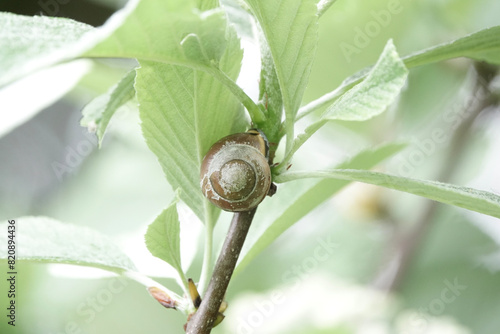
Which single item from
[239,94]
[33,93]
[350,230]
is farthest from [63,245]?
[350,230]

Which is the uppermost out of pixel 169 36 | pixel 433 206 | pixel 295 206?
pixel 169 36

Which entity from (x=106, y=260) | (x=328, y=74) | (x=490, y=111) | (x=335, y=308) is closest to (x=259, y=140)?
(x=106, y=260)

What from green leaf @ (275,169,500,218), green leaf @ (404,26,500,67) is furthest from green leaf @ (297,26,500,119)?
green leaf @ (275,169,500,218)

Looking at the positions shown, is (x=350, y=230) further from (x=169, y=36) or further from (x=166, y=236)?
(x=169, y=36)

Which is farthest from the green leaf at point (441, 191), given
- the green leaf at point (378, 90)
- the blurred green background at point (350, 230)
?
the blurred green background at point (350, 230)

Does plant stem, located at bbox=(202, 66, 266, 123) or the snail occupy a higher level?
plant stem, located at bbox=(202, 66, 266, 123)

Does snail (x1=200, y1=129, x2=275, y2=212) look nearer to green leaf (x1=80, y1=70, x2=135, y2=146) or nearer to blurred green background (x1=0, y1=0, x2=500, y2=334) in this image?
green leaf (x1=80, y1=70, x2=135, y2=146)

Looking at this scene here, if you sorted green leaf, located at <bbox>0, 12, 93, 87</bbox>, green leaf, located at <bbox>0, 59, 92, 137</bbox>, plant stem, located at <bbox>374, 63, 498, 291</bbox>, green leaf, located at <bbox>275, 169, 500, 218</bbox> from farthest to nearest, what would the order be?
plant stem, located at <bbox>374, 63, 498, 291</bbox> < green leaf, located at <bbox>0, 59, 92, 137</bbox> < green leaf, located at <bbox>275, 169, 500, 218</bbox> < green leaf, located at <bbox>0, 12, 93, 87</bbox>
